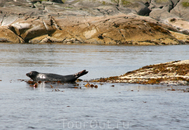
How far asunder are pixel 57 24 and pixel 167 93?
8839 cm

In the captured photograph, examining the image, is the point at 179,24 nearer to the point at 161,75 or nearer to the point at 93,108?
the point at 161,75

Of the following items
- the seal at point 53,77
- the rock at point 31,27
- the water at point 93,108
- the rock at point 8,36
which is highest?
the rock at point 31,27

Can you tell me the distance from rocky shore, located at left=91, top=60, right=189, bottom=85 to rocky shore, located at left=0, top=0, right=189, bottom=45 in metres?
73.5

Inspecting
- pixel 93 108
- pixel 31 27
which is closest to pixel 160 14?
pixel 31 27

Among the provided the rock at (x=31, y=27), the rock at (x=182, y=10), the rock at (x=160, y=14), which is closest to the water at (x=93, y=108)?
the rock at (x=31, y=27)

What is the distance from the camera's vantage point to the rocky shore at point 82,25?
9675 centimetres

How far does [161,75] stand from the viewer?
2073 cm

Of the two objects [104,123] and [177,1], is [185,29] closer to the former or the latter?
[177,1]

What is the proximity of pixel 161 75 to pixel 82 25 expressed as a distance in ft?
262

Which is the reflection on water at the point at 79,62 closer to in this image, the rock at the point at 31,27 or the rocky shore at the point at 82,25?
the rocky shore at the point at 82,25

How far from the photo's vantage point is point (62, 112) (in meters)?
11.6

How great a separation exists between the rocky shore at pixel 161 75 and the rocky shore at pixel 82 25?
241 ft

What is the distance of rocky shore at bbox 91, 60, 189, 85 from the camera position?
772 inches

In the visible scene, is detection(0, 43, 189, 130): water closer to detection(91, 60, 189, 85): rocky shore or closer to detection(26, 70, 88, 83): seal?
detection(91, 60, 189, 85): rocky shore
